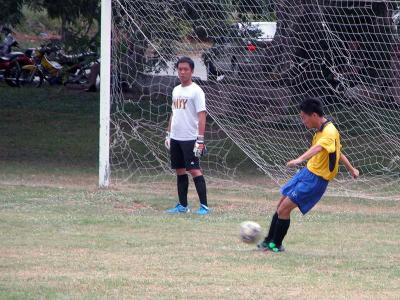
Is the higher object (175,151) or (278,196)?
(175,151)

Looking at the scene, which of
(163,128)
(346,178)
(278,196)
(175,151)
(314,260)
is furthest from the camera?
(163,128)

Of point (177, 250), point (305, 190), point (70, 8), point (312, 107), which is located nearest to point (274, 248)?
point (305, 190)

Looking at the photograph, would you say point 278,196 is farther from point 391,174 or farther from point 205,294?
point 205,294

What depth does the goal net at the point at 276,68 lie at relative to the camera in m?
13.8

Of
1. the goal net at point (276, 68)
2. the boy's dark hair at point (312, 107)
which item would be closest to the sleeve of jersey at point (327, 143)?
the boy's dark hair at point (312, 107)

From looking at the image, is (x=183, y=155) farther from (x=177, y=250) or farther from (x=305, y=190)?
(x=305, y=190)

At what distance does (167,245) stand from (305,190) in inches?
59.1

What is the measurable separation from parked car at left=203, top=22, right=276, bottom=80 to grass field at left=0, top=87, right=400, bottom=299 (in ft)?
5.84

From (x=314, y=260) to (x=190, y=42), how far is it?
6.09 metres

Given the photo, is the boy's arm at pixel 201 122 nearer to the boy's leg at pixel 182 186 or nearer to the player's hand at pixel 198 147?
the player's hand at pixel 198 147

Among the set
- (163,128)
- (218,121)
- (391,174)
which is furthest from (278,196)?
(163,128)

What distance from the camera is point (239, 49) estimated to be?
14.3m

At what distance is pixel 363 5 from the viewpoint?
44.2ft

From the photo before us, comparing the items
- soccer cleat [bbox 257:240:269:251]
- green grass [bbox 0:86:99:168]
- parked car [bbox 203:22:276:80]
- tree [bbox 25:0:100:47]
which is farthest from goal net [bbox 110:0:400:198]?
soccer cleat [bbox 257:240:269:251]
